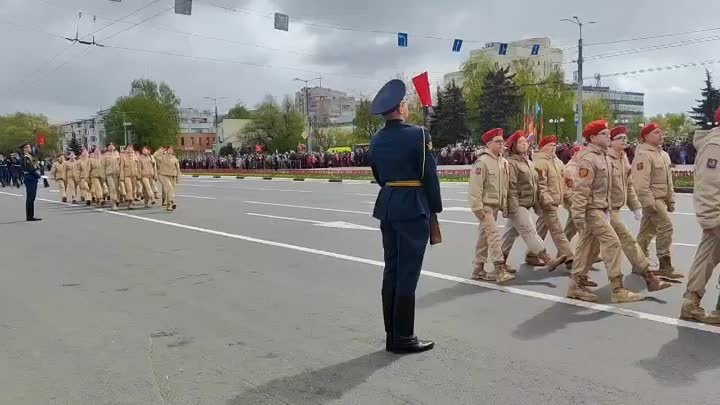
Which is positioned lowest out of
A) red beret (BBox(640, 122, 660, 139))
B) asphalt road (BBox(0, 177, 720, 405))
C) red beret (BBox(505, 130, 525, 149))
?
asphalt road (BBox(0, 177, 720, 405))

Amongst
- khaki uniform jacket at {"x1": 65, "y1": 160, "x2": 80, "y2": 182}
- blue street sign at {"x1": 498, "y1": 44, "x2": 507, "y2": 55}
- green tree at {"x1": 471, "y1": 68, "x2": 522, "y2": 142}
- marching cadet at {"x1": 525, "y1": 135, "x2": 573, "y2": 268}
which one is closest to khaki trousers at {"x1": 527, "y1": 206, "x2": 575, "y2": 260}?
marching cadet at {"x1": 525, "y1": 135, "x2": 573, "y2": 268}

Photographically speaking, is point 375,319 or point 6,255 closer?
point 375,319

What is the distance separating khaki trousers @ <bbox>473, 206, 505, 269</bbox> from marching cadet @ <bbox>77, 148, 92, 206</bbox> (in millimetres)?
17455

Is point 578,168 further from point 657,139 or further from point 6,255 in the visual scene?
point 6,255

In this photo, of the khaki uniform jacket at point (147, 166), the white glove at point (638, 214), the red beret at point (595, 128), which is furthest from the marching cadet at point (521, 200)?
the khaki uniform jacket at point (147, 166)

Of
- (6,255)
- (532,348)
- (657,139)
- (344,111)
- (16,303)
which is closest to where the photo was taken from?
(532,348)

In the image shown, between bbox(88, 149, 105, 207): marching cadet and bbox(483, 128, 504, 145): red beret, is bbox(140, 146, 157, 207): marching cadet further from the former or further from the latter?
bbox(483, 128, 504, 145): red beret

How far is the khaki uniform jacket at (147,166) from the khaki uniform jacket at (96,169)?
1.74 metres

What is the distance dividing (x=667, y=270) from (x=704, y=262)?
2189mm

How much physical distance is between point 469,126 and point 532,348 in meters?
68.7

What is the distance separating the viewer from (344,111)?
17850cm

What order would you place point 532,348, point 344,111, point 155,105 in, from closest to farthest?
point 532,348
point 155,105
point 344,111

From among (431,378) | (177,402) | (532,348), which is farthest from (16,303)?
→ (532,348)

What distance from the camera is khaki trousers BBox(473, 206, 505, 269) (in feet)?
26.0
